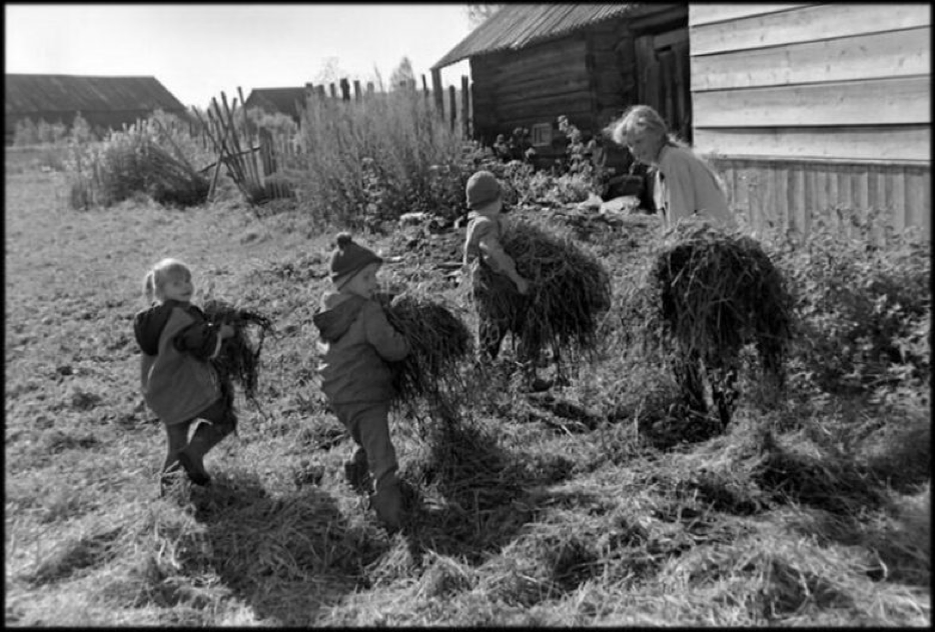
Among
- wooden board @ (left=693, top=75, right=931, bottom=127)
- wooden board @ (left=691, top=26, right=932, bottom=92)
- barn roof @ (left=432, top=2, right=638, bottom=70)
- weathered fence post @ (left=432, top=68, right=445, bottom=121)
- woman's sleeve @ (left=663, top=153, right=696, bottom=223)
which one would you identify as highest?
barn roof @ (left=432, top=2, right=638, bottom=70)

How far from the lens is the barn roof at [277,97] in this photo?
146 ft

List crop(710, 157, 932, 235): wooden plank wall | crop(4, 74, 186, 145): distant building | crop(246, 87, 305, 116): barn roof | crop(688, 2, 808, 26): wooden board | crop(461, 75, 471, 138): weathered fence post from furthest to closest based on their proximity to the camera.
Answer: crop(246, 87, 305, 116): barn roof → crop(4, 74, 186, 145): distant building → crop(461, 75, 471, 138): weathered fence post → crop(688, 2, 808, 26): wooden board → crop(710, 157, 932, 235): wooden plank wall

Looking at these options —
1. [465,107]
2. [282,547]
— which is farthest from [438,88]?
[282,547]

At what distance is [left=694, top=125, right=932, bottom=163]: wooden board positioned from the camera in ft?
16.7

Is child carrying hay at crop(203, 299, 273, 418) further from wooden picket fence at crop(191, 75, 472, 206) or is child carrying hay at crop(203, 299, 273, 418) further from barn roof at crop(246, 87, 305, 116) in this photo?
barn roof at crop(246, 87, 305, 116)

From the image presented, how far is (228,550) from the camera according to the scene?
3557 mm

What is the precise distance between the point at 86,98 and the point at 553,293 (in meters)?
49.2

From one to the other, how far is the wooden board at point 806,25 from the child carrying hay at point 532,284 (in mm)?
2336

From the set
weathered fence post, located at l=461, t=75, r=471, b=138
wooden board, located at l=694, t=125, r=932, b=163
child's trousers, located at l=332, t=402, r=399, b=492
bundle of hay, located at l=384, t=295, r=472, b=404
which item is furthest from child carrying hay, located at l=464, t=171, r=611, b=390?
weathered fence post, located at l=461, t=75, r=471, b=138

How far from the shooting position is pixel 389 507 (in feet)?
12.0

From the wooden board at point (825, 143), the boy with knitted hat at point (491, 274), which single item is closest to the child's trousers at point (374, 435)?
the boy with knitted hat at point (491, 274)

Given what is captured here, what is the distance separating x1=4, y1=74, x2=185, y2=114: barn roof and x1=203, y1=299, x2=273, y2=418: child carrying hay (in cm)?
4295

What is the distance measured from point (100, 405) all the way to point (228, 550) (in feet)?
7.93

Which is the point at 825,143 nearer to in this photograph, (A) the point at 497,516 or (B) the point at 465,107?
(A) the point at 497,516
